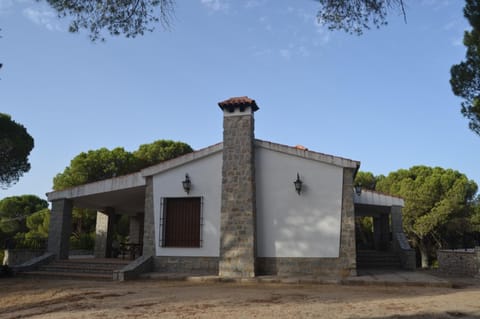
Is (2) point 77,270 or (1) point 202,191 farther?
(2) point 77,270

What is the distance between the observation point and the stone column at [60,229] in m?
12.2

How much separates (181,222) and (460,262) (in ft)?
27.2

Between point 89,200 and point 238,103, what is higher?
point 238,103

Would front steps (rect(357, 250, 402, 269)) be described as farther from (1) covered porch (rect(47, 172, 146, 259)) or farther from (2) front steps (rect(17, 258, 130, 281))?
Answer: (2) front steps (rect(17, 258, 130, 281))

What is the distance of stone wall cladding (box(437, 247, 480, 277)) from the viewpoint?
1052cm

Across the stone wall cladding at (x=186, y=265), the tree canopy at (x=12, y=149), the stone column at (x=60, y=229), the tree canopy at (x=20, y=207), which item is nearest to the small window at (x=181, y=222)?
the stone wall cladding at (x=186, y=265)

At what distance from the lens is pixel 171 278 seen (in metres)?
9.61

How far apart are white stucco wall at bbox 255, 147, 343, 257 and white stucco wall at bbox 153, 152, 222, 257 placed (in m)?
1.19

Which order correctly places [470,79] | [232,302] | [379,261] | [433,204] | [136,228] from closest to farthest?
1. [232,302]
2. [470,79]
3. [379,261]
4. [136,228]
5. [433,204]

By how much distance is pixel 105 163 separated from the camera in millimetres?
21719

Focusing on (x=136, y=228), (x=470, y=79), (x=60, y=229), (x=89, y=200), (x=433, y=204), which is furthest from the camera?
(x=433, y=204)

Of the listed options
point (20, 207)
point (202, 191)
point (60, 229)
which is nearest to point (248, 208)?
point (202, 191)

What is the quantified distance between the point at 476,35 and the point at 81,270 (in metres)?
12.0

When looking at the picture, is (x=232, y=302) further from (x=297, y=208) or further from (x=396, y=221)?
(x=396, y=221)
